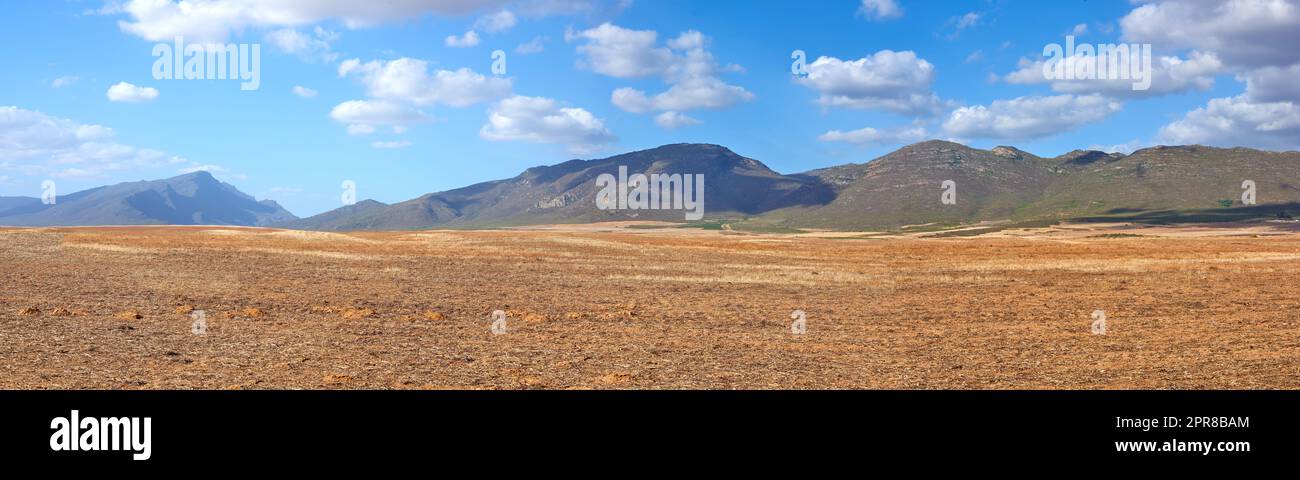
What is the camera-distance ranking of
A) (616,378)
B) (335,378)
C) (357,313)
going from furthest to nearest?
(357,313)
(616,378)
(335,378)

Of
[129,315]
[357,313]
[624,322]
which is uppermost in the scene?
[129,315]

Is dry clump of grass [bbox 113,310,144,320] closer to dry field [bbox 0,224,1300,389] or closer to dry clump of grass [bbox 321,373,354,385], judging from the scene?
dry field [bbox 0,224,1300,389]

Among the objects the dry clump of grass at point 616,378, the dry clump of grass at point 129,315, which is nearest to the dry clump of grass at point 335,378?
the dry clump of grass at point 616,378

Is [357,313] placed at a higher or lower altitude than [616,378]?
higher

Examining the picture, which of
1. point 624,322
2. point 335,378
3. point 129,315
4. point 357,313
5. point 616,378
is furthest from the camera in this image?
point 357,313

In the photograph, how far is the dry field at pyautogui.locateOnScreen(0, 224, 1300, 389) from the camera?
15289 mm

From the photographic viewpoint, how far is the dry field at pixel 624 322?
602 inches

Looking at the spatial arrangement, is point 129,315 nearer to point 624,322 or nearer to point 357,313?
point 357,313

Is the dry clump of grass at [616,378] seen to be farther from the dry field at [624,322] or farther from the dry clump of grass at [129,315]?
the dry clump of grass at [129,315]

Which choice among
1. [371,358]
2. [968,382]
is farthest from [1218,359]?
[371,358]

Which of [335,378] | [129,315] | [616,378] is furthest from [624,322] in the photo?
[129,315]

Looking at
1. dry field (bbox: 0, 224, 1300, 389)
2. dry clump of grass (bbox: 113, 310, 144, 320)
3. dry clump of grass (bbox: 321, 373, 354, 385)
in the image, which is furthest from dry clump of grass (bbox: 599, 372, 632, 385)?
dry clump of grass (bbox: 113, 310, 144, 320)

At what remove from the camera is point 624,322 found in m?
23.8

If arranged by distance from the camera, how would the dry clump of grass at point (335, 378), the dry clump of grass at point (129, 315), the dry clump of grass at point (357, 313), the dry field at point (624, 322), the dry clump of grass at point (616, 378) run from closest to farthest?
the dry clump of grass at point (335, 378) → the dry clump of grass at point (616, 378) → the dry field at point (624, 322) → the dry clump of grass at point (129, 315) → the dry clump of grass at point (357, 313)
